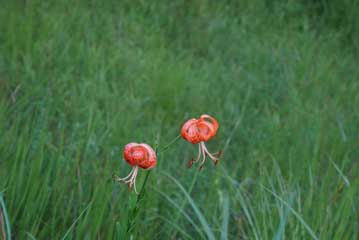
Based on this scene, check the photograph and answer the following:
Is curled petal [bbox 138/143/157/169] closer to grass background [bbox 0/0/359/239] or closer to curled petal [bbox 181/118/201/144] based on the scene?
curled petal [bbox 181/118/201/144]

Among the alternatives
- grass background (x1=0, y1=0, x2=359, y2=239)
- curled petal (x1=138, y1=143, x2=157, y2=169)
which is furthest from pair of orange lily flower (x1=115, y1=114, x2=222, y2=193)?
grass background (x1=0, y1=0, x2=359, y2=239)

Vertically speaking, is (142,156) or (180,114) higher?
(142,156)

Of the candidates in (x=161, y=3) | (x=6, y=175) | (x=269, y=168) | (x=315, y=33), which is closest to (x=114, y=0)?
(x=161, y=3)

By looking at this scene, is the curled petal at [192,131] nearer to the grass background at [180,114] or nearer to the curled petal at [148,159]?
the curled petal at [148,159]

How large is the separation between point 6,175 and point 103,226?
38 cm

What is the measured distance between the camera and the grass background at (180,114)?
195cm

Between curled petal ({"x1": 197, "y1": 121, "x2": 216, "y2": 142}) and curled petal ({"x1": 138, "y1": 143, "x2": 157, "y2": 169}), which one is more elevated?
curled petal ({"x1": 197, "y1": 121, "x2": 216, "y2": 142})

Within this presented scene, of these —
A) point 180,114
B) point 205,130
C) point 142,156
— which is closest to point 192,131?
point 205,130

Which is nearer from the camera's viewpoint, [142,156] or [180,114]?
[142,156]

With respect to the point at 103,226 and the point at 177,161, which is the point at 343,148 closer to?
the point at 177,161

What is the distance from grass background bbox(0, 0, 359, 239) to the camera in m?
1.95

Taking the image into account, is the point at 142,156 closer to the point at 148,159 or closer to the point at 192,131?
the point at 148,159

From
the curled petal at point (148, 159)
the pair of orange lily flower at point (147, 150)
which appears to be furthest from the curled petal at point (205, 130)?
the curled petal at point (148, 159)

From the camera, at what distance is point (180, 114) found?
302 centimetres
